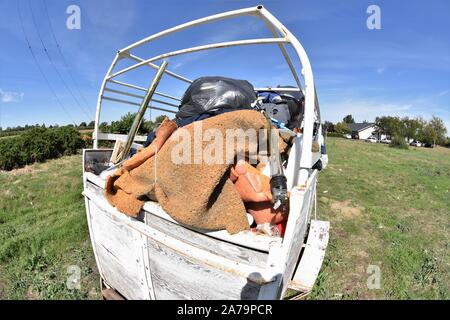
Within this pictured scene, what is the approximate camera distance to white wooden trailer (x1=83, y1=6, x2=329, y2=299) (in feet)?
4.58

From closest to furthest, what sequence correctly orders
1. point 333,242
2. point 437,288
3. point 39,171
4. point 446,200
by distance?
point 437,288
point 333,242
point 446,200
point 39,171

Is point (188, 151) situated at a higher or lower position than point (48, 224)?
higher

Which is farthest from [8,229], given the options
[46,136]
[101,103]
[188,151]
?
[46,136]

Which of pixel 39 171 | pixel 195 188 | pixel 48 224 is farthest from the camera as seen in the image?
pixel 39 171

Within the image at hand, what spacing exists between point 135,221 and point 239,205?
2.46 feet

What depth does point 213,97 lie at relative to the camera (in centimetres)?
256

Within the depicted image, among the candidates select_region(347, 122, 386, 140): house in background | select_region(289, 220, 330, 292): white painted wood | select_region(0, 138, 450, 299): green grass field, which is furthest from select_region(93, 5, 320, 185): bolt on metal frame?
select_region(347, 122, 386, 140): house in background

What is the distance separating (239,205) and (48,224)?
3.78 metres

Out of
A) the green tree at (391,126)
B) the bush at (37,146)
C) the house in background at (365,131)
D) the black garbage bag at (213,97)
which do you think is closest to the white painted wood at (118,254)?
the black garbage bag at (213,97)

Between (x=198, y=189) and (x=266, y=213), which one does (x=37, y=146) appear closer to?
(x=198, y=189)

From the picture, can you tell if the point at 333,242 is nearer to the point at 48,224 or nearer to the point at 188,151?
the point at 188,151

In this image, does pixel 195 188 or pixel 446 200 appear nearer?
pixel 195 188

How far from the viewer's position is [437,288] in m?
2.83
